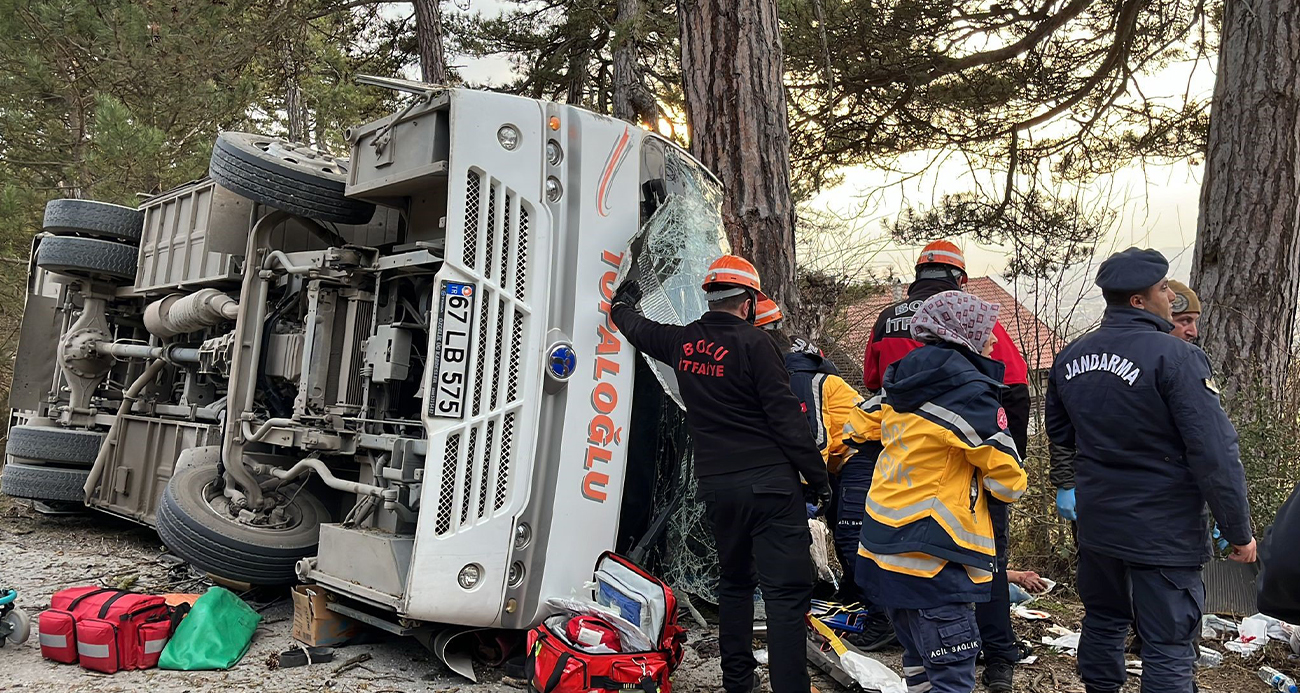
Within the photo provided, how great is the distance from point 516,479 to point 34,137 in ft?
39.5

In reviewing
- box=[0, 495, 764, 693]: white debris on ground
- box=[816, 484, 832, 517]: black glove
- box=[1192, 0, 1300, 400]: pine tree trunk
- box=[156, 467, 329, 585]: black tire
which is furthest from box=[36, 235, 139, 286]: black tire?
box=[1192, 0, 1300, 400]: pine tree trunk

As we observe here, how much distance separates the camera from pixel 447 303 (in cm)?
400

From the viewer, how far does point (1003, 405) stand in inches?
171

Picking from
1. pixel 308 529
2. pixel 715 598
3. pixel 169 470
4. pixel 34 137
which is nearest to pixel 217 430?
pixel 169 470

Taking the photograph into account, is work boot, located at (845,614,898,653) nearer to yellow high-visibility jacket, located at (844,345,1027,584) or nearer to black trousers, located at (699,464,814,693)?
black trousers, located at (699,464,814,693)

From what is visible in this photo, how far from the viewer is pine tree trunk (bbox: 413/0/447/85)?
11.3 metres

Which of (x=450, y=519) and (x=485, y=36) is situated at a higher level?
(x=485, y=36)

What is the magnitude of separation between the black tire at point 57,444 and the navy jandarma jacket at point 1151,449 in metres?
Result: 7.04

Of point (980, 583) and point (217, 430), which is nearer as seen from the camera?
point (980, 583)

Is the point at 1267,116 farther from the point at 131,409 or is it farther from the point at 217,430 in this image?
the point at 131,409

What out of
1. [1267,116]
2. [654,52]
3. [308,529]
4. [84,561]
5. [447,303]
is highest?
[654,52]

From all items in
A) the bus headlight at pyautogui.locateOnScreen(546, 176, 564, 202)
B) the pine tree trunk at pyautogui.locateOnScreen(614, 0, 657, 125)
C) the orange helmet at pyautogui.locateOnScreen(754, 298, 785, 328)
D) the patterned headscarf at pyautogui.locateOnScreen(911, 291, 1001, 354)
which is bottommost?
the patterned headscarf at pyautogui.locateOnScreen(911, 291, 1001, 354)

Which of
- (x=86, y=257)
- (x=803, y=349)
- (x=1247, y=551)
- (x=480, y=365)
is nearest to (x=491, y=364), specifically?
(x=480, y=365)

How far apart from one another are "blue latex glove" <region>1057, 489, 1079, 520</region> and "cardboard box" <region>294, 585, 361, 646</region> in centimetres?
324
